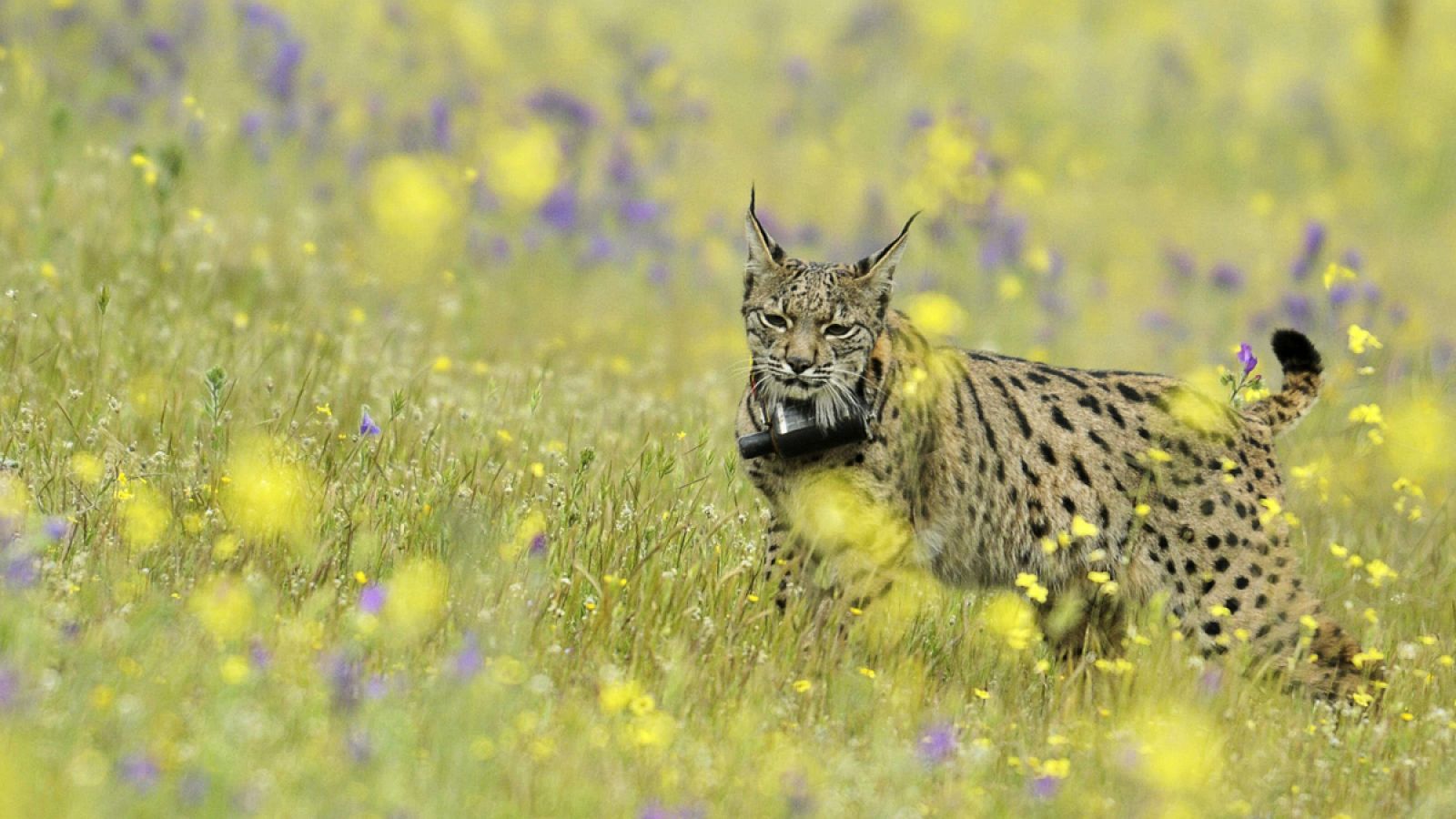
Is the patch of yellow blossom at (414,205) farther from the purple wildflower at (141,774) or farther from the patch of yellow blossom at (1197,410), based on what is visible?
the purple wildflower at (141,774)

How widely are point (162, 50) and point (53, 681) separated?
293 inches

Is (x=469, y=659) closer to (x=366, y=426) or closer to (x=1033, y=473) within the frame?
(x=366, y=426)

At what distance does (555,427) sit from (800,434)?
6.04 ft

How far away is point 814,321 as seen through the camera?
5242mm

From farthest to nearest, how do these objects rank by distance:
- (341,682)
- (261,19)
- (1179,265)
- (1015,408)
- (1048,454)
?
(1179,265) < (261,19) < (1015,408) < (1048,454) < (341,682)

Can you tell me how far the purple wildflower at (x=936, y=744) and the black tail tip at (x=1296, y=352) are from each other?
2.21m

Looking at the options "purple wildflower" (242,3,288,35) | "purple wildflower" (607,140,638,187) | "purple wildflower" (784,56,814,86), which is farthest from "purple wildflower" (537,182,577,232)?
"purple wildflower" (784,56,814,86)

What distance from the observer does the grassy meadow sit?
3436 millimetres

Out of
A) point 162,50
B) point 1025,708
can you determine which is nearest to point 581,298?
point 162,50

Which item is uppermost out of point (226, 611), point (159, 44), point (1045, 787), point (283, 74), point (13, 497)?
point (159, 44)

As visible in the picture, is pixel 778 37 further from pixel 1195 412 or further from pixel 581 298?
pixel 1195 412

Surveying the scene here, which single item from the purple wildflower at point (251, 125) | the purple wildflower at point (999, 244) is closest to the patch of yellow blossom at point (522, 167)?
the purple wildflower at point (251, 125)

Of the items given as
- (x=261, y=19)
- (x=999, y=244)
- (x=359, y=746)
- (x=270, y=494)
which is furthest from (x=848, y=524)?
(x=261, y=19)

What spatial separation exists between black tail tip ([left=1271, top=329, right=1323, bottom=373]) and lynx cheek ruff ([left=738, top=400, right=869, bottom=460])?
147 cm
